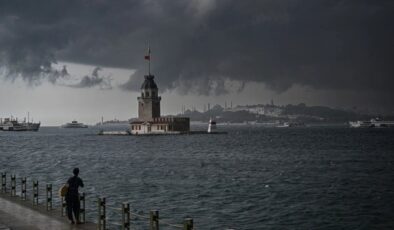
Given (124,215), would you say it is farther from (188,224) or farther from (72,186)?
(188,224)

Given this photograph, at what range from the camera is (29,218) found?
2252 centimetres

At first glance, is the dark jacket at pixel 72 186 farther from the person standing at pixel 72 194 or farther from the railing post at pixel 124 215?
the railing post at pixel 124 215

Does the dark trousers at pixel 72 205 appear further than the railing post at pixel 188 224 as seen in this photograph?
Yes

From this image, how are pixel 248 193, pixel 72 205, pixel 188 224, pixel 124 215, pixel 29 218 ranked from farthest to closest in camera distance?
pixel 248 193, pixel 29 218, pixel 72 205, pixel 124 215, pixel 188 224

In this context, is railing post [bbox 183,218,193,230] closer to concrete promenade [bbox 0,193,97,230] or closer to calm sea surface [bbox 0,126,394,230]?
concrete promenade [bbox 0,193,97,230]

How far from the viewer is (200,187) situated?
2040 inches

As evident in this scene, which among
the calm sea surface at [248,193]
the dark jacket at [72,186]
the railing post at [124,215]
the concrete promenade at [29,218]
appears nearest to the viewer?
the railing post at [124,215]

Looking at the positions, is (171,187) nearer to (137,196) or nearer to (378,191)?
(137,196)

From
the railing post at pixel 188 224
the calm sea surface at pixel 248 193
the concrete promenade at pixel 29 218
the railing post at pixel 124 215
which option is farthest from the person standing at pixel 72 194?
the railing post at pixel 188 224

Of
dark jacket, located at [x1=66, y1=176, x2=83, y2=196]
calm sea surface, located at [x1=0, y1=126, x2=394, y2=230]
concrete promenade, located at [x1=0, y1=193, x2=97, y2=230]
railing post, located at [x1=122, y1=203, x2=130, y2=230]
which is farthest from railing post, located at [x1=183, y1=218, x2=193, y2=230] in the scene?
calm sea surface, located at [x1=0, y1=126, x2=394, y2=230]

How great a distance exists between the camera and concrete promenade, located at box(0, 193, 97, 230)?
2062cm

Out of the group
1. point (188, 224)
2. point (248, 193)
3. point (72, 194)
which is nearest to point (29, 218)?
point (72, 194)

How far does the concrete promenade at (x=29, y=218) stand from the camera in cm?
2062

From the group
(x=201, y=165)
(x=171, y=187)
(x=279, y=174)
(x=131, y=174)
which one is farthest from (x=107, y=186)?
(x=201, y=165)
